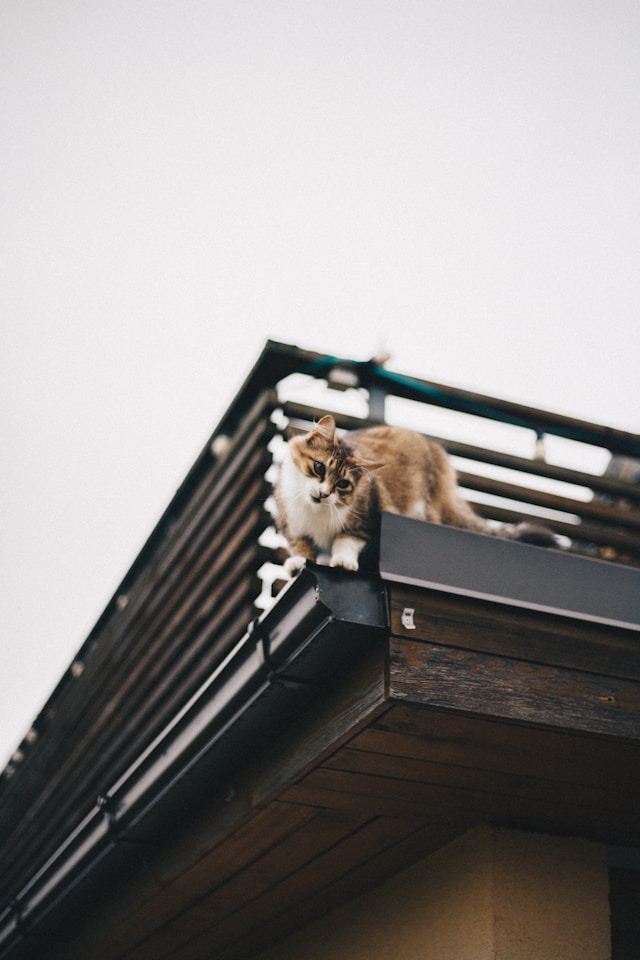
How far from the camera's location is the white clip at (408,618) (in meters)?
2.10

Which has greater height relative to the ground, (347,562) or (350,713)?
(347,562)

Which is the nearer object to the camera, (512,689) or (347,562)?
(512,689)

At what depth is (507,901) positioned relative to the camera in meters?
2.60

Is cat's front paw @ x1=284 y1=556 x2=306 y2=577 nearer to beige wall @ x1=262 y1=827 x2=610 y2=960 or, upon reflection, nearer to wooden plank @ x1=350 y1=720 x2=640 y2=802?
wooden plank @ x1=350 y1=720 x2=640 y2=802

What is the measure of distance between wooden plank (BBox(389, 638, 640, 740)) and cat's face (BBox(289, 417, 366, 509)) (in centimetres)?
80

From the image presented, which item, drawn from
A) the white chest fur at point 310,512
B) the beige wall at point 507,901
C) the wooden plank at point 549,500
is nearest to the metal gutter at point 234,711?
the white chest fur at point 310,512

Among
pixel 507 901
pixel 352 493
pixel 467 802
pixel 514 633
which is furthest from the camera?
pixel 352 493

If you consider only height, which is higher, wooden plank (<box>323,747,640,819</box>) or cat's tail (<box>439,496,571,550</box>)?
cat's tail (<box>439,496,571,550</box>)

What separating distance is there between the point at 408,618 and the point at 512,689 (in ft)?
0.98

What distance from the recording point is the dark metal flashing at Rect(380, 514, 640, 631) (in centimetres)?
220

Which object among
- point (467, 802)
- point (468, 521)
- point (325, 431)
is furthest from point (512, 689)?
point (468, 521)

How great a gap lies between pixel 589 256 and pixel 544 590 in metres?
4.23

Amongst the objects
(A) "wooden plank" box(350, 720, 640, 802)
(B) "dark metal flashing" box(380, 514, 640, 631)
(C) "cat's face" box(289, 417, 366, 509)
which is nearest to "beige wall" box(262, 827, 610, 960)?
→ (A) "wooden plank" box(350, 720, 640, 802)

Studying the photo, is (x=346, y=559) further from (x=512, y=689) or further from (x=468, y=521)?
(x=468, y=521)
